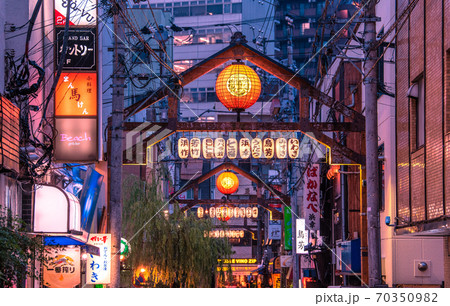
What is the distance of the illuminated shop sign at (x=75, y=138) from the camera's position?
72.2 ft

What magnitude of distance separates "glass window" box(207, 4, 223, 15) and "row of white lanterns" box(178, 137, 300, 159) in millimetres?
69725

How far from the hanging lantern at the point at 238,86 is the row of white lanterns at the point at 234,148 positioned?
456 cm

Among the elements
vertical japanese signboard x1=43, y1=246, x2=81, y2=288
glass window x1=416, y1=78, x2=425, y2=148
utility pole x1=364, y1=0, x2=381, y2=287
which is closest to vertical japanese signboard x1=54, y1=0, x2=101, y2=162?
vertical japanese signboard x1=43, y1=246, x2=81, y2=288

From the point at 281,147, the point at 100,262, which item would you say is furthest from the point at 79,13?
the point at 281,147

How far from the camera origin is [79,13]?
22422mm

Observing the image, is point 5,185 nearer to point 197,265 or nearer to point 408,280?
point 408,280

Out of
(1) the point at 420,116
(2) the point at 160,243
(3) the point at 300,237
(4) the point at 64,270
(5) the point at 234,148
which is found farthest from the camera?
(3) the point at 300,237

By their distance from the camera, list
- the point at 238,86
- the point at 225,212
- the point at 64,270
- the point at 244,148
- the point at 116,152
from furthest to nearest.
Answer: the point at 225,212, the point at 244,148, the point at 64,270, the point at 238,86, the point at 116,152

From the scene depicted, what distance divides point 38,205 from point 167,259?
13.7m

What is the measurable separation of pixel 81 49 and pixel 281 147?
8.83 m

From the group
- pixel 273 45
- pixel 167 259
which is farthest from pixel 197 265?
pixel 273 45

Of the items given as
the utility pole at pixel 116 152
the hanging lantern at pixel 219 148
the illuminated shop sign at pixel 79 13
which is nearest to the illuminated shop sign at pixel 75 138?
the utility pole at pixel 116 152

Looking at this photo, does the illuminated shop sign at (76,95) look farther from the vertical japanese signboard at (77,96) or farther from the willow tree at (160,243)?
the willow tree at (160,243)

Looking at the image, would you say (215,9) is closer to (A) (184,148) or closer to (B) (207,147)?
(B) (207,147)
